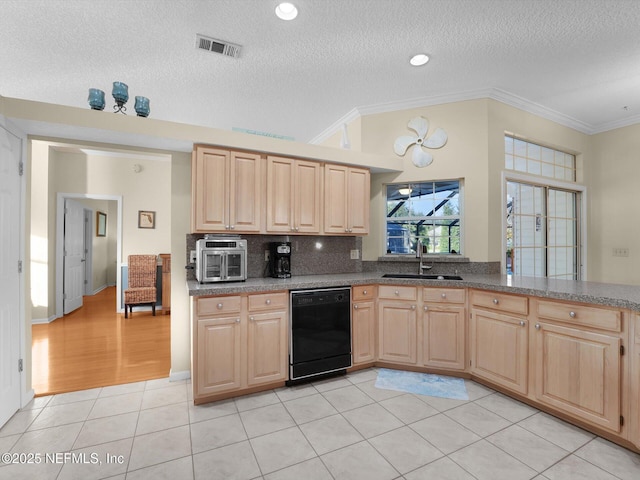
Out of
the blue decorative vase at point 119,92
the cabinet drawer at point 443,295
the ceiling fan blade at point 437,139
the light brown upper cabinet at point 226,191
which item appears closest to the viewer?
the blue decorative vase at point 119,92

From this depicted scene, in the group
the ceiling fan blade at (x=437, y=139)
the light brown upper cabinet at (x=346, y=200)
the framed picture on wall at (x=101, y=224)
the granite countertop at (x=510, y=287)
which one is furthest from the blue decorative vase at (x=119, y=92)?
the framed picture on wall at (x=101, y=224)

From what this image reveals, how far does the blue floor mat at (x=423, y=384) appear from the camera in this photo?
8.67 ft

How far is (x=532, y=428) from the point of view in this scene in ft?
7.07

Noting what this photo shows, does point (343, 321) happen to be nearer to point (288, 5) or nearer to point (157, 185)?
point (288, 5)

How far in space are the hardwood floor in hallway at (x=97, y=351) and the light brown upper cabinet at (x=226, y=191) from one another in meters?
1.70

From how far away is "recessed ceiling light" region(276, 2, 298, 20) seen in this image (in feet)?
6.92

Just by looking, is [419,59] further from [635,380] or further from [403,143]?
[635,380]

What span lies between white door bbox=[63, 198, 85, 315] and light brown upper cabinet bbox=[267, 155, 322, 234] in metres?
4.74

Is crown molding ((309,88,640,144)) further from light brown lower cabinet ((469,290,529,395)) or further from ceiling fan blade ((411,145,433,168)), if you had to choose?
light brown lower cabinet ((469,290,529,395))

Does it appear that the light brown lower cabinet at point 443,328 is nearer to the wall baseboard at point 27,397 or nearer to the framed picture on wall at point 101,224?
the wall baseboard at point 27,397

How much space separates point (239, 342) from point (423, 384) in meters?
1.69

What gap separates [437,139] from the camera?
3.52m

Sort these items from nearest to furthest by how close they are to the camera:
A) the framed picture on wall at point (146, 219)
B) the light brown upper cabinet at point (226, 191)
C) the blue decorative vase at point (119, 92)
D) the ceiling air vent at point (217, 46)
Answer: the ceiling air vent at point (217, 46), the blue decorative vase at point (119, 92), the light brown upper cabinet at point (226, 191), the framed picture on wall at point (146, 219)

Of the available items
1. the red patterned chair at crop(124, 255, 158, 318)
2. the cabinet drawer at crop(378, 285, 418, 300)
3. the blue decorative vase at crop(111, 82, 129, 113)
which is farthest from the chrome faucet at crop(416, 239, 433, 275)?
the red patterned chair at crop(124, 255, 158, 318)
